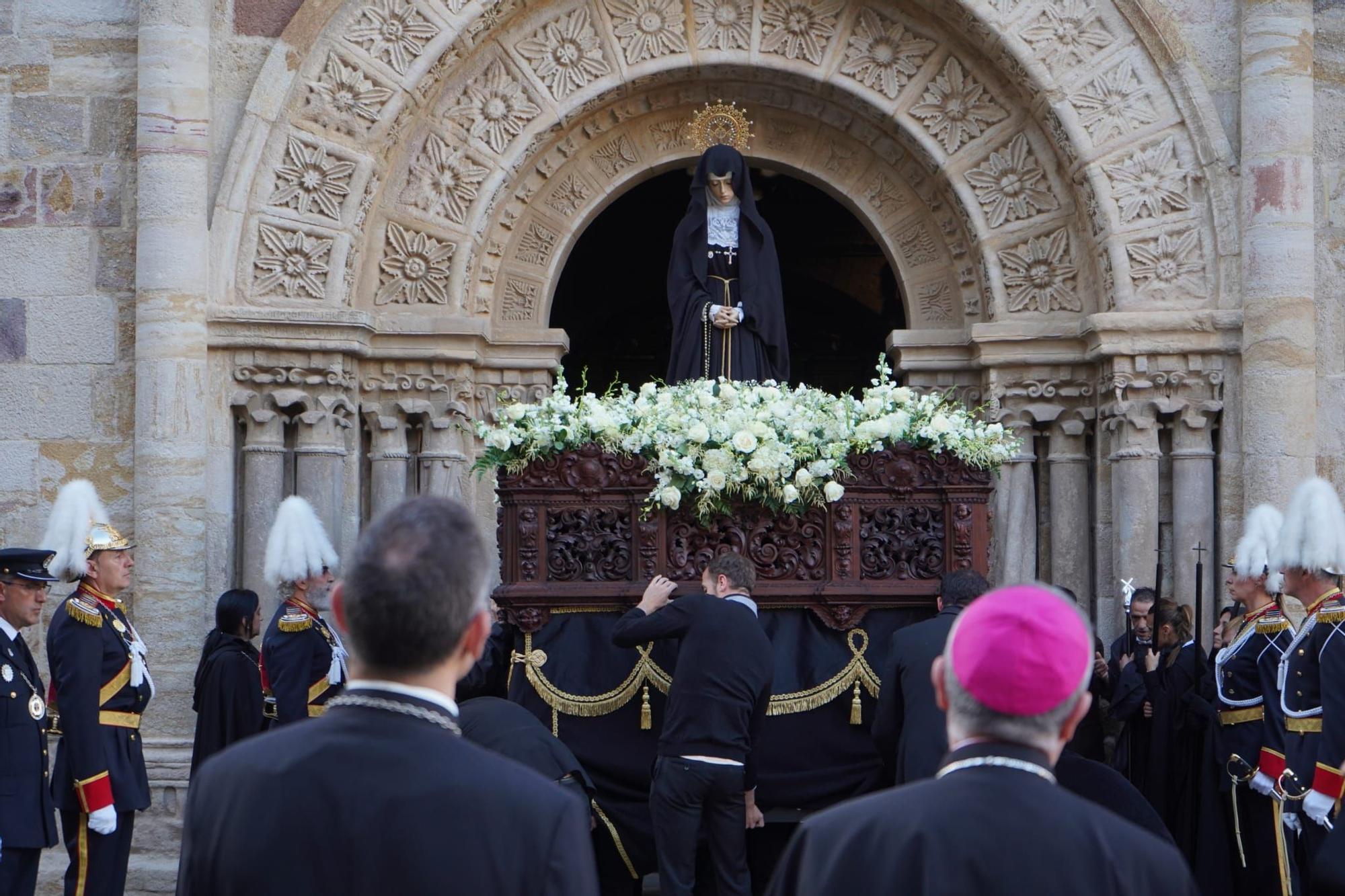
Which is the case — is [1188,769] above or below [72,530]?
below

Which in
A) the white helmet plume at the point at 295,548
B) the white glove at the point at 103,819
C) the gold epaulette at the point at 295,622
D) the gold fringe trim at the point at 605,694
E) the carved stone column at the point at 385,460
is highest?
the carved stone column at the point at 385,460

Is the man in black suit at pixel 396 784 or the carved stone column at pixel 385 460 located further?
the carved stone column at pixel 385 460

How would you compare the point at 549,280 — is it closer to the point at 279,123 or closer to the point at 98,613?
the point at 279,123

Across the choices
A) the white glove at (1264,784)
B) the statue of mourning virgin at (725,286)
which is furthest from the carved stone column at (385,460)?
the white glove at (1264,784)

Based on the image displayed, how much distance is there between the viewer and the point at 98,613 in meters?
6.88

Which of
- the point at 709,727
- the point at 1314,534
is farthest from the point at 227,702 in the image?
the point at 1314,534

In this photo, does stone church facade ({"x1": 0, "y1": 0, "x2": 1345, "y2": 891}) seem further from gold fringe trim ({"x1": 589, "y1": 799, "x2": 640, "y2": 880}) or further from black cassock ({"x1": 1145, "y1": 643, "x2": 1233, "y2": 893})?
gold fringe trim ({"x1": 589, "y1": 799, "x2": 640, "y2": 880})

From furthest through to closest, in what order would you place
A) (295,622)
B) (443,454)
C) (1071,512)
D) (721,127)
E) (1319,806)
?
(721,127) → (443,454) → (1071,512) → (295,622) → (1319,806)

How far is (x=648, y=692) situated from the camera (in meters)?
7.29

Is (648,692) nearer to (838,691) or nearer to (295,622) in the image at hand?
(838,691)

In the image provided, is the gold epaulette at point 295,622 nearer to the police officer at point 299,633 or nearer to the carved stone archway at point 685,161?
the police officer at point 299,633

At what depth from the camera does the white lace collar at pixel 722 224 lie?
944 centimetres

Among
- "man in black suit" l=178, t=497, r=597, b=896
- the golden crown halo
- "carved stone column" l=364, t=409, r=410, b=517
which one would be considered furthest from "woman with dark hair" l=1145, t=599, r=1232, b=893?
"man in black suit" l=178, t=497, r=597, b=896

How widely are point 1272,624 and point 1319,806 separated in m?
1.21
